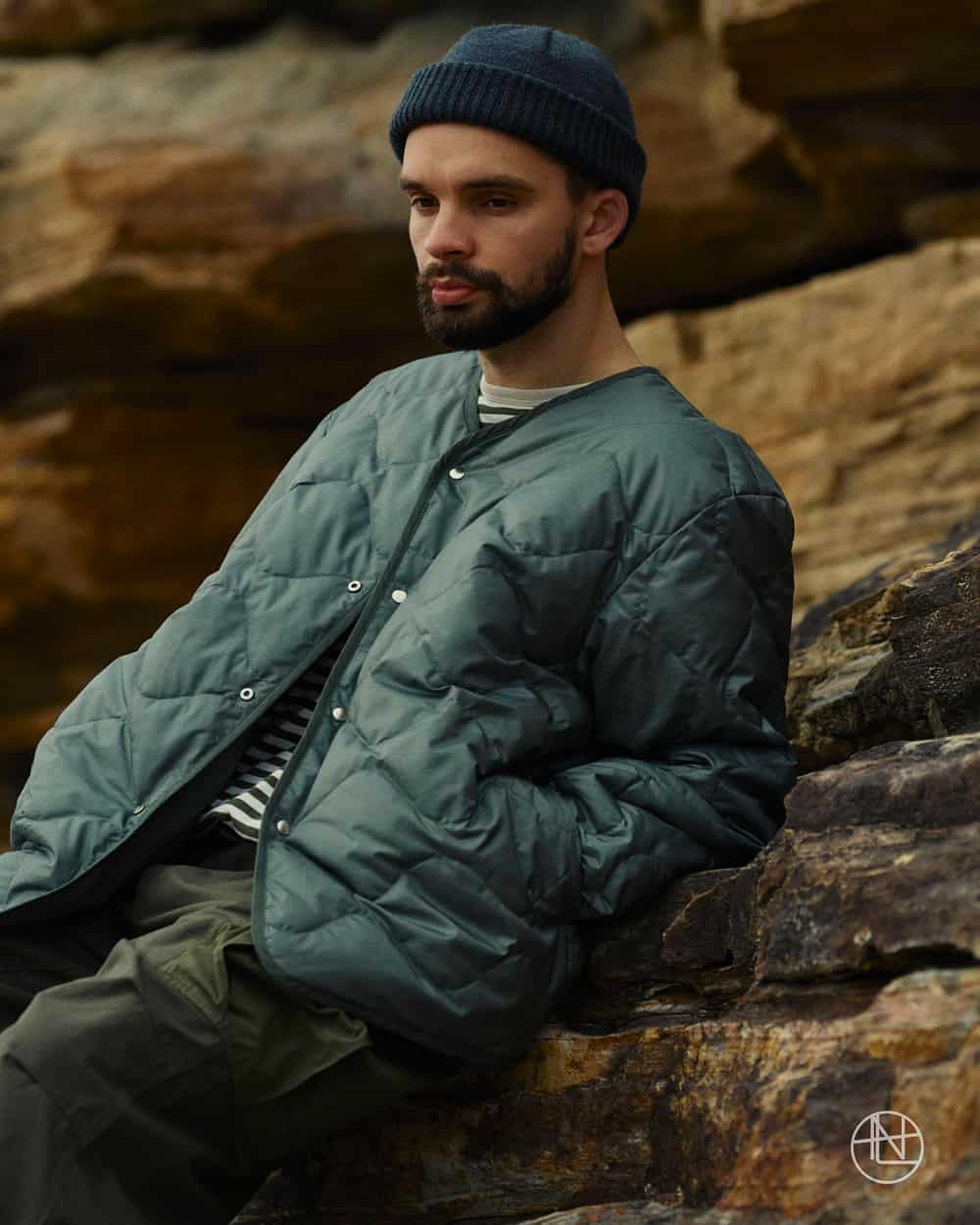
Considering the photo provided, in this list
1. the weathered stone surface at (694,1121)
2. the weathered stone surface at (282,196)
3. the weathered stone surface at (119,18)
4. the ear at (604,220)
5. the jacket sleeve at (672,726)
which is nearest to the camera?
the weathered stone surface at (694,1121)

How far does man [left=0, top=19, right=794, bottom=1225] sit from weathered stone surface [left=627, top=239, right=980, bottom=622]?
9.24 feet

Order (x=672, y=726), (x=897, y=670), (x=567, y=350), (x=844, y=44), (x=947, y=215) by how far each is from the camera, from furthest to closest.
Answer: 1. (x=947, y=215)
2. (x=844, y=44)
3. (x=897, y=670)
4. (x=567, y=350)
5. (x=672, y=726)

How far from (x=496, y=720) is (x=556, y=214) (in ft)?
2.71

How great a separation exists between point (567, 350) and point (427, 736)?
2.52ft

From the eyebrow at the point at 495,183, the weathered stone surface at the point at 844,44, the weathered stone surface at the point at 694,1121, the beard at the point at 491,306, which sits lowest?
the weathered stone surface at the point at 844,44

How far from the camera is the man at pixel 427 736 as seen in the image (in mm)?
2312

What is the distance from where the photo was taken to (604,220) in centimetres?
291

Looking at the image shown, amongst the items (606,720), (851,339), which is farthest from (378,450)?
(851,339)

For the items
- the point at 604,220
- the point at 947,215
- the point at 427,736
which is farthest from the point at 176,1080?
the point at 947,215

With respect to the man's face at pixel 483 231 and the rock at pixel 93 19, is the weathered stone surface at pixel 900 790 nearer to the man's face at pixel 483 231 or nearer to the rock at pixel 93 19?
the man's face at pixel 483 231

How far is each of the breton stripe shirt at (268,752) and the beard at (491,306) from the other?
49 centimetres

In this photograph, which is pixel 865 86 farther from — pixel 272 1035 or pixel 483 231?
pixel 272 1035

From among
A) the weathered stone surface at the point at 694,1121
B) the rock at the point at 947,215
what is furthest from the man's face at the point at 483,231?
the rock at the point at 947,215

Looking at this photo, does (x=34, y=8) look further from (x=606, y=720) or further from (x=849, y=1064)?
(x=849, y=1064)
